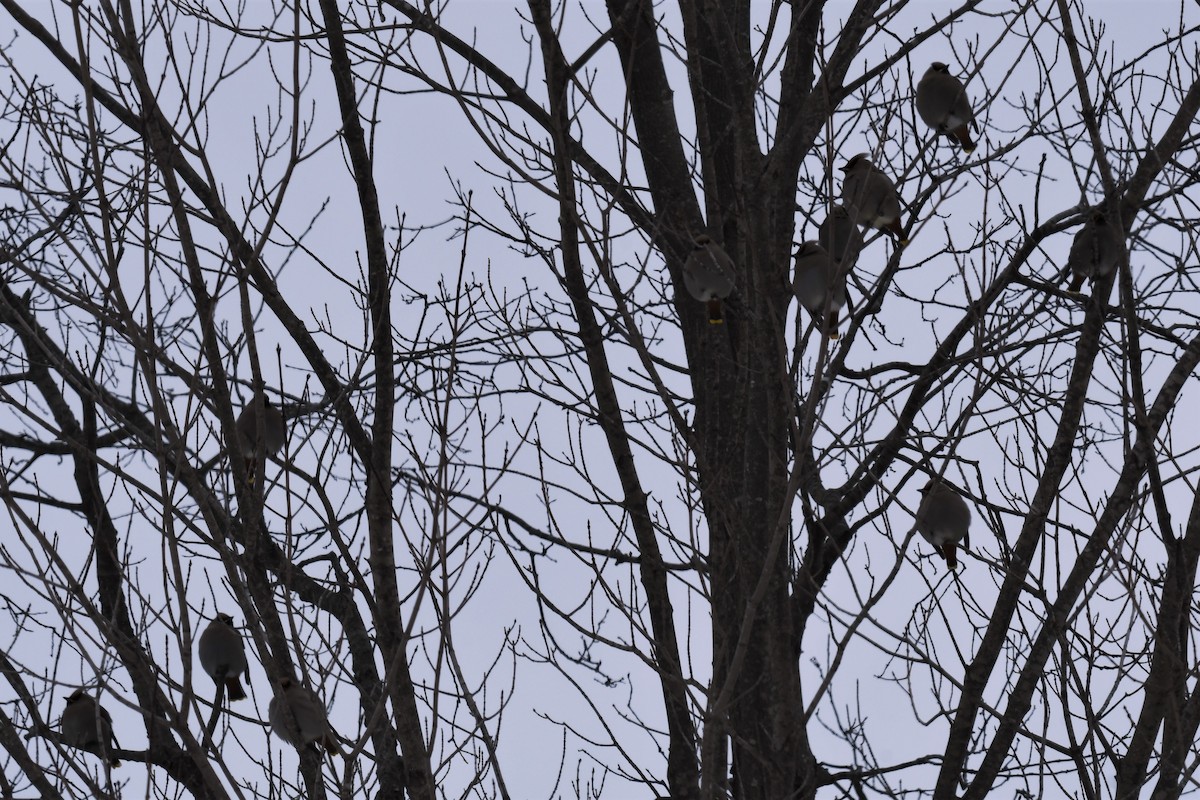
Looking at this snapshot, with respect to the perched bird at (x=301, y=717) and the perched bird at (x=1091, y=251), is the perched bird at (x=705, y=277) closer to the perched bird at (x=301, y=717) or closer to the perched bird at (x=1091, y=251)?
the perched bird at (x=1091, y=251)

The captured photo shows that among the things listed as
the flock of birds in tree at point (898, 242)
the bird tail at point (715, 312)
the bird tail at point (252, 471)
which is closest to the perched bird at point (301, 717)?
the bird tail at point (252, 471)

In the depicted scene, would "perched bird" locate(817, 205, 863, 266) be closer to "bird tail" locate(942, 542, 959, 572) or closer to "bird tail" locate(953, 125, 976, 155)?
"bird tail" locate(953, 125, 976, 155)

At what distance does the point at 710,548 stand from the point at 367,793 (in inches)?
40.3

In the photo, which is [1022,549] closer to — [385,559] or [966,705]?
[966,705]

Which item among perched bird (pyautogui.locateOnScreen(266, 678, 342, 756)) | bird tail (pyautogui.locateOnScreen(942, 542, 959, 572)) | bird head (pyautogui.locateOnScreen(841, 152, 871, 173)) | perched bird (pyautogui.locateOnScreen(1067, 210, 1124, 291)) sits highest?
bird head (pyautogui.locateOnScreen(841, 152, 871, 173))

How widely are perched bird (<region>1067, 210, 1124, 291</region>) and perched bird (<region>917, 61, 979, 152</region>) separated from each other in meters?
0.56

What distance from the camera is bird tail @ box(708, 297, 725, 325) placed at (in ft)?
14.8

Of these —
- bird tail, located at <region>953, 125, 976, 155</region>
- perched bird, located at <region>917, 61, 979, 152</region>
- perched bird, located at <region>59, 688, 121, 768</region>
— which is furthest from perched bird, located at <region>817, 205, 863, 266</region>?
perched bird, located at <region>59, 688, 121, 768</region>

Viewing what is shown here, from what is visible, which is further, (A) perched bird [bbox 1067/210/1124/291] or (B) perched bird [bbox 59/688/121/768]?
(B) perched bird [bbox 59/688/121/768]

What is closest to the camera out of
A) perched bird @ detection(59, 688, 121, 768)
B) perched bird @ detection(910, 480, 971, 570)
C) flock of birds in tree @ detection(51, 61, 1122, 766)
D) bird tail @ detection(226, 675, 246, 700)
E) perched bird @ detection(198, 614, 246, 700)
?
flock of birds in tree @ detection(51, 61, 1122, 766)

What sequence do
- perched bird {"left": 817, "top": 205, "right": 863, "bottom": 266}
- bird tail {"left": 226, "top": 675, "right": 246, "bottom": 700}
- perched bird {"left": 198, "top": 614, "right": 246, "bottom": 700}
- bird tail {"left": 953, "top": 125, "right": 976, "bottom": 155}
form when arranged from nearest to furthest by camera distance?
perched bird {"left": 817, "top": 205, "right": 863, "bottom": 266} < perched bird {"left": 198, "top": 614, "right": 246, "bottom": 700} < bird tail {"left": 226, "top": 675, "right": 246, "bottom": 700} < bird tail {"left": 953, "top": 125, "right": 976, "bottom": 155}

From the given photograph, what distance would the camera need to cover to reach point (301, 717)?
12.9ft

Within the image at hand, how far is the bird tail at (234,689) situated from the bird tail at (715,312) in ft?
7.14

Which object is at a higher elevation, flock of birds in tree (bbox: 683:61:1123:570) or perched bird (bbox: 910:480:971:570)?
flock of birds in tree (bbox: 683:61:1123:570)
